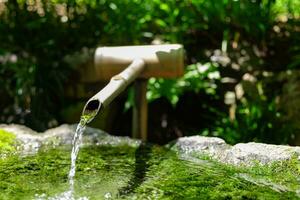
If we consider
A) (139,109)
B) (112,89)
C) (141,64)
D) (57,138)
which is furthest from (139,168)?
(139,109)

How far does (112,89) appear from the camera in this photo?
2643 mm

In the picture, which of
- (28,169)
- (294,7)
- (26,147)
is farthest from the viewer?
(294,7)

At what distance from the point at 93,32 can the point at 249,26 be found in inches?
61.2

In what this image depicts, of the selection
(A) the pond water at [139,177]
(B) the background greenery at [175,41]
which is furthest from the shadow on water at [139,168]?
(B) the background greenery at [175,41]

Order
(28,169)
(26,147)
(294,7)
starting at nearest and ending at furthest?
1. (28,169)
2. (26,147)
3. (294,7)

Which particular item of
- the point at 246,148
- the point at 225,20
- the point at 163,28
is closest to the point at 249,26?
the point at 225,20

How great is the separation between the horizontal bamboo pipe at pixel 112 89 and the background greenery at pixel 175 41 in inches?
46.3

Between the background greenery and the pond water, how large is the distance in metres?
1.88

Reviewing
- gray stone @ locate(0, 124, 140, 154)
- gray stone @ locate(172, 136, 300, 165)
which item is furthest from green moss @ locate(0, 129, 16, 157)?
gray stone @ locate(172, 136, 300, 165)

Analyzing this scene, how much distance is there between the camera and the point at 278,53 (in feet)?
16.6

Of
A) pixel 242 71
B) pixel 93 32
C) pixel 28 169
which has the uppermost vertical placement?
A: pixel 93 32

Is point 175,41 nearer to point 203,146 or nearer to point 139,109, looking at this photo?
point 139,109

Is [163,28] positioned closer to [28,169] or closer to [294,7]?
[294,7]

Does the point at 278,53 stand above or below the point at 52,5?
below
